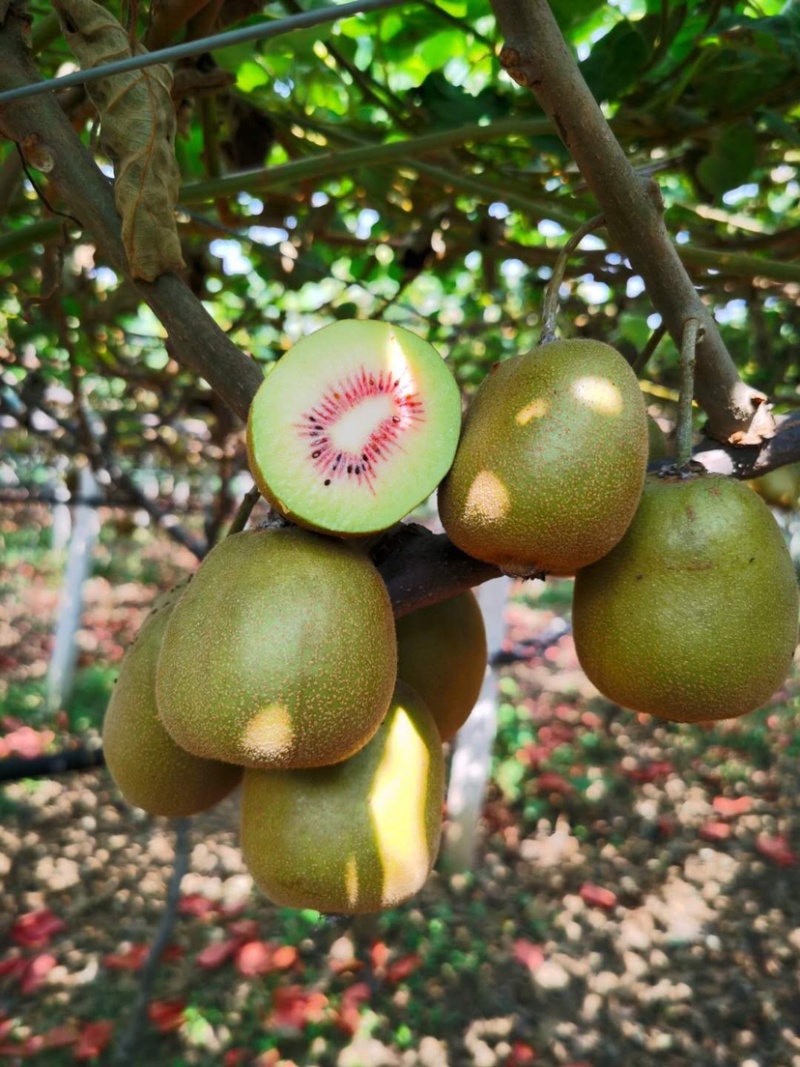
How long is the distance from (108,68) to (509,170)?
119 centimetres

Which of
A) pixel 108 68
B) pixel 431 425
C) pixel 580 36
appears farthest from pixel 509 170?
pixel 108 68

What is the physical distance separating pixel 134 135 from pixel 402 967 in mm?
2797

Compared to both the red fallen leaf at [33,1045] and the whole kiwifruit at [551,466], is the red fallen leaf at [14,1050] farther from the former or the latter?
the whole kiwifruit at [551,466]

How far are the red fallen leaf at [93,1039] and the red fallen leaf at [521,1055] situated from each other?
118cm

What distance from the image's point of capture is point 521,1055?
260 centimetres

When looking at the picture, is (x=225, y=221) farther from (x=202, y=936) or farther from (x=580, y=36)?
(x=202, y=936)

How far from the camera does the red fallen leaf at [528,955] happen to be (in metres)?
2.99

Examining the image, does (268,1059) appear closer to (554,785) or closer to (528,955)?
(528,955)

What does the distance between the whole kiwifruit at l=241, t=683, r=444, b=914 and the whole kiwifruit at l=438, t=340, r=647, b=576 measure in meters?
0.23

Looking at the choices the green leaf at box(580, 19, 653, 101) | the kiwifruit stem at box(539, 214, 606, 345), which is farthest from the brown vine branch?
the green leaf at box(580, 19, 653, 101)

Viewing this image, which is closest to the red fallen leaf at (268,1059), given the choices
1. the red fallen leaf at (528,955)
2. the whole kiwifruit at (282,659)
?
the red fallen leaf at (528,955)

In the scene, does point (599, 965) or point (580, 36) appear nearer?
point (580, 36)

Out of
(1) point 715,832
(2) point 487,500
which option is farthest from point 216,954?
(2) point 487,500

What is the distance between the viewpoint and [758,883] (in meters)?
3.62
